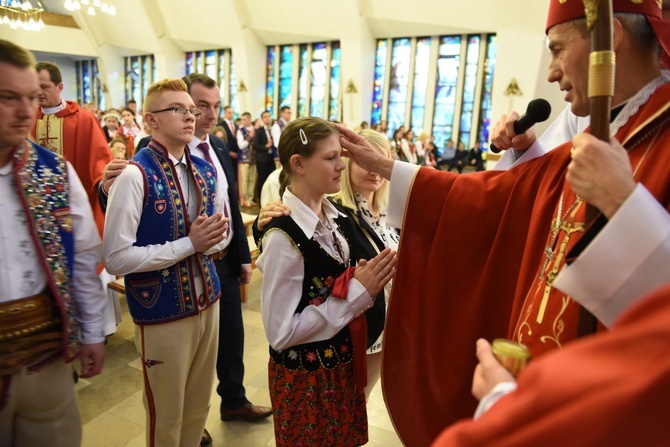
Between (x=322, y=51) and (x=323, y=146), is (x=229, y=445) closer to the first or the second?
(x=323, y=146)

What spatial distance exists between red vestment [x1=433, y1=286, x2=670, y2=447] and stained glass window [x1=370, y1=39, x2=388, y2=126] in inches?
599

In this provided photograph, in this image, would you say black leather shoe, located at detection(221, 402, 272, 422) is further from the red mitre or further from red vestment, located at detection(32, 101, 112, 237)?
the red mitre

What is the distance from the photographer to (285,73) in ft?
55.2

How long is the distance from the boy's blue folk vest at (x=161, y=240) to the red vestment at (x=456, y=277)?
35.5 inches

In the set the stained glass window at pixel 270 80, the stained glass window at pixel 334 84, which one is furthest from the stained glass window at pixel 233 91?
the stained glass window at pixel 334 84

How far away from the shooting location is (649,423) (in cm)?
55

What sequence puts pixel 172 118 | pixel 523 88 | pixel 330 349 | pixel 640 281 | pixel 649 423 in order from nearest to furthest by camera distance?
pixel 649 423, pixel 640 281, pixel 330 349, pixel 172 118, pixel 523 88

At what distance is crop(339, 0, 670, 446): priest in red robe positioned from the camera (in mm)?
831

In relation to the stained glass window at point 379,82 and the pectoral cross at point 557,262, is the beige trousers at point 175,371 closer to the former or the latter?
the pectoral cross at point 557,262

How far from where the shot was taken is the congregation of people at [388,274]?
641 millimetres

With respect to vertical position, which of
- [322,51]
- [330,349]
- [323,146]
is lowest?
[330,349]

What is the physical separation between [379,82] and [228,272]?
13.8 meters

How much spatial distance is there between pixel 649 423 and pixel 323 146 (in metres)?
1.36

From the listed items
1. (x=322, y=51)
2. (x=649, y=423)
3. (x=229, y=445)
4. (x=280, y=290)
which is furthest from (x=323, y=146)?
(x=322, y=51)
